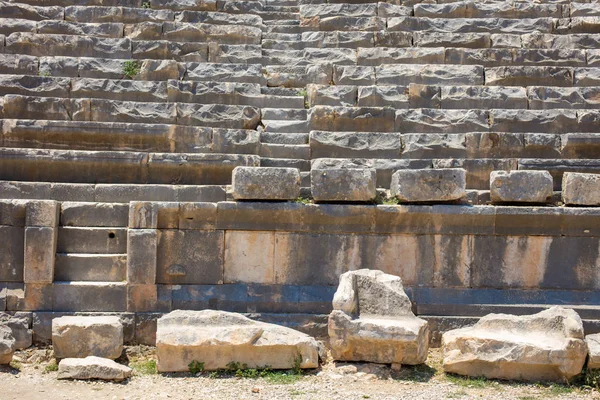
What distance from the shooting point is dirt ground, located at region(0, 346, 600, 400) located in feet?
21.7

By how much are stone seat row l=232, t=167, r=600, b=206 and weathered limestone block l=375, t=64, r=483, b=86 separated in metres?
3.09

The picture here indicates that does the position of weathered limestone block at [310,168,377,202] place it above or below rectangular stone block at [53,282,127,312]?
above

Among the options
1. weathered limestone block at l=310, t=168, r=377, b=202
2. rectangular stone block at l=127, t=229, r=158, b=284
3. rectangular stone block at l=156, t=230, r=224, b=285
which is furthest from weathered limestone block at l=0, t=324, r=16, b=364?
weathered limestone block at l=310, t=168, r=377, b=202

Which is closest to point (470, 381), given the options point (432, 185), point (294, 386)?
point (294, 386)

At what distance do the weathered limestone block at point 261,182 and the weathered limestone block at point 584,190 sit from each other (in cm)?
314

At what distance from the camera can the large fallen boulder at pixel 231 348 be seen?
7113 mm

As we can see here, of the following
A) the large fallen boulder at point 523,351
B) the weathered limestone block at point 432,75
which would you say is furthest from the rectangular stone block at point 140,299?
the weathered limestone block at point 432,75

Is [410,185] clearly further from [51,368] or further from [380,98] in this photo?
[51,368]

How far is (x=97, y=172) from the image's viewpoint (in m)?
9.02

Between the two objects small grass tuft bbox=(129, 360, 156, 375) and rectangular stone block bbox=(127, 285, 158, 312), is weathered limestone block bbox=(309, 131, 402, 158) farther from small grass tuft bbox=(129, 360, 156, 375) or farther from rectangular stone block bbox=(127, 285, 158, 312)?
small grass tuft bbox=(129, 360, 156, 375)

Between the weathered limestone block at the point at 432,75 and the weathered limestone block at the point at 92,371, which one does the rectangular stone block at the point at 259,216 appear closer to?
the weathered limestone block at the point at 92,371

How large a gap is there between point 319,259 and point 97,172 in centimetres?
298

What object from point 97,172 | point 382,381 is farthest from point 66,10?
point 382,381

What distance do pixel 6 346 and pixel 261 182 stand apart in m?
3.10
